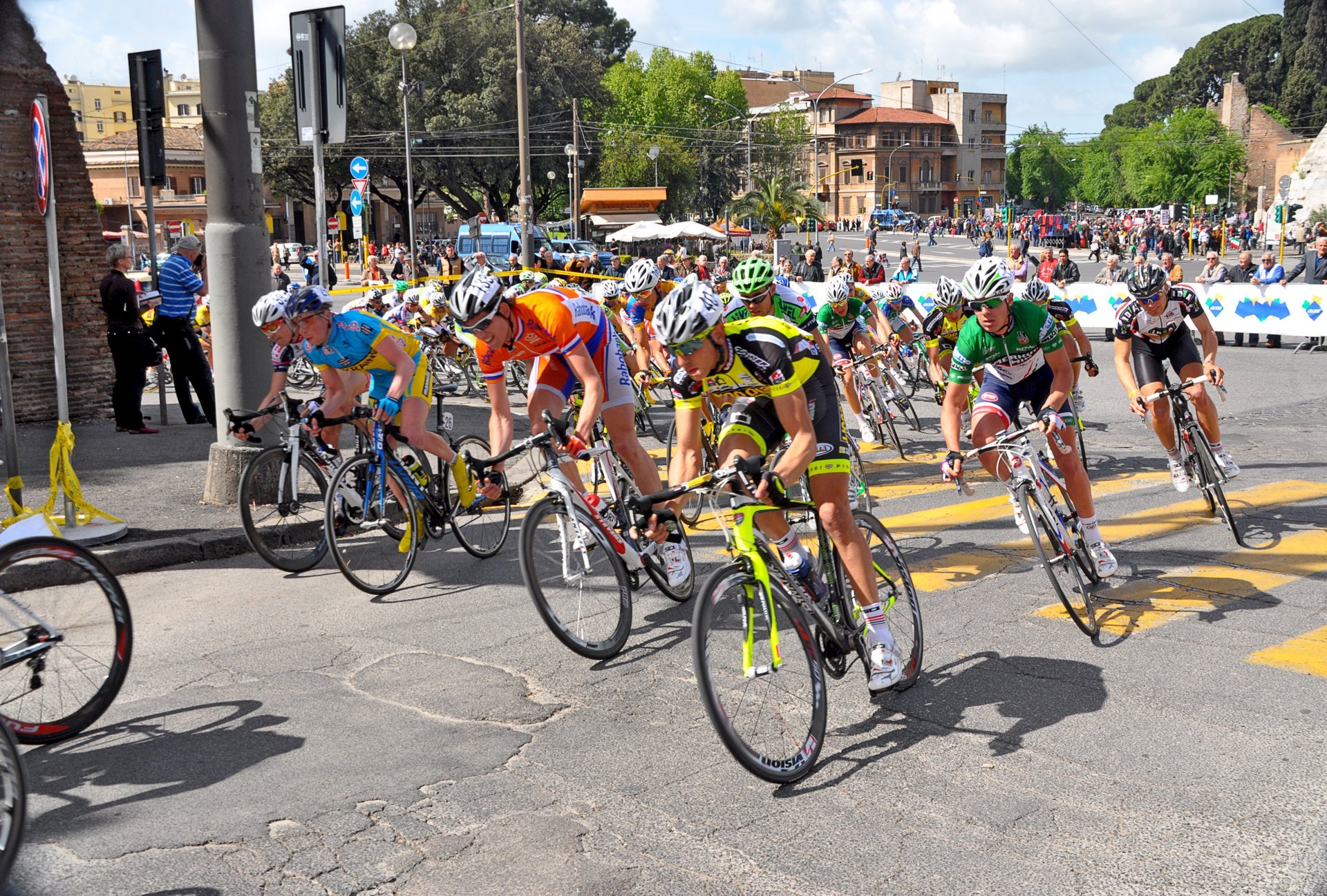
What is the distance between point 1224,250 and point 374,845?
242 ft

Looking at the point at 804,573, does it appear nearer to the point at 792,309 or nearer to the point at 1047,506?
the point at 1047,506

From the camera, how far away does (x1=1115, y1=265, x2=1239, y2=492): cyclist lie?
8844mm

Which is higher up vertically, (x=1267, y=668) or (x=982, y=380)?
(x=982, y=380)

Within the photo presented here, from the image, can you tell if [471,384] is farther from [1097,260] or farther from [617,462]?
[1097,260]

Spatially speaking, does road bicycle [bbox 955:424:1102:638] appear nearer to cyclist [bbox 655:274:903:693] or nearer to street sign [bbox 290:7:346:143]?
cyclist [bbox 655:274:903:693]

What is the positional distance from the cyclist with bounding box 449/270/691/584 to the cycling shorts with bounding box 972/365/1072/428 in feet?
6.66

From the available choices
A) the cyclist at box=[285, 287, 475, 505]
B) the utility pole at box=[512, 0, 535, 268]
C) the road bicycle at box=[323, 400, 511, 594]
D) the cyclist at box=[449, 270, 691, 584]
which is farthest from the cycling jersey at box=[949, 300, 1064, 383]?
the utility pole at box=[512, 0, 535, 268]

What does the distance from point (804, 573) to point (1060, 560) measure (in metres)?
2.07

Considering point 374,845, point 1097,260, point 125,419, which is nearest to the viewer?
point 374,845

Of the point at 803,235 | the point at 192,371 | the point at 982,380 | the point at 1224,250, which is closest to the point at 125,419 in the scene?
the point at 192,371

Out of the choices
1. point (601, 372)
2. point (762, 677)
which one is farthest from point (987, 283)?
point (762, 677)

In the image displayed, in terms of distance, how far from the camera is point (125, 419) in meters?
13.1

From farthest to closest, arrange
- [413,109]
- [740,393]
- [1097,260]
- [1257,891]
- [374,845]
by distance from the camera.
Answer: [413,109] < [1097,260] < [740,393] < [374,845] < [1257,891]

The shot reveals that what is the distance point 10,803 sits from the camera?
3.71 m
